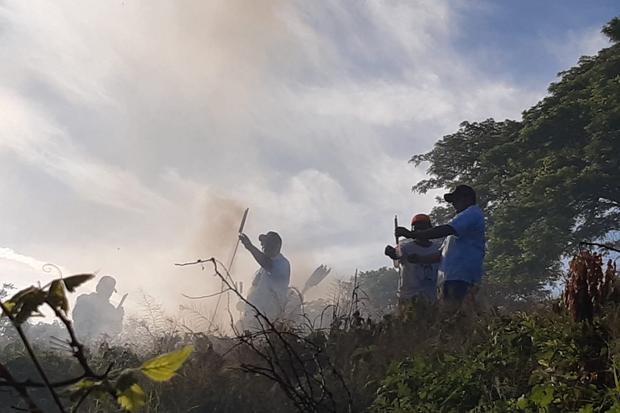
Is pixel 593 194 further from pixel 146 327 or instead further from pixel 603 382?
pixel 603 382

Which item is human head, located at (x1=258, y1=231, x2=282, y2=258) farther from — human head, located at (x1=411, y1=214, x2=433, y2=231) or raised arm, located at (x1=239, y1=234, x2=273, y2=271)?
human head, located at (x1=411, y1=214, x2=433, y2=231)

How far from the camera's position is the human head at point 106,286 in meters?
27.3

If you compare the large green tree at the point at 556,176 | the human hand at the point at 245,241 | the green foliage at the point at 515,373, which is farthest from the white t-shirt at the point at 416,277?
the large green tree at the point at 556,176

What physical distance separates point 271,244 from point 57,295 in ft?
34.4

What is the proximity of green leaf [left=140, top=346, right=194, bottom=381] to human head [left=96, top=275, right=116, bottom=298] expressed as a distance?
2816 cm

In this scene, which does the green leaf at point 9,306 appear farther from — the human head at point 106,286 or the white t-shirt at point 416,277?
the human head at point 106,286

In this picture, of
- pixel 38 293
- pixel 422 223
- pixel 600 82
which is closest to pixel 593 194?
pixel 600 82

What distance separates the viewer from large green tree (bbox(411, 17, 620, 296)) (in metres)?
19.5

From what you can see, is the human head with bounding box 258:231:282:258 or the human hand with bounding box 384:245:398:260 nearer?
the human hand with bounding box 384:245:398:260

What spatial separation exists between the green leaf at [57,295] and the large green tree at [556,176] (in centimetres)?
1827

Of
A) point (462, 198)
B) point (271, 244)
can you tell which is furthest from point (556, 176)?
point (462, 198)

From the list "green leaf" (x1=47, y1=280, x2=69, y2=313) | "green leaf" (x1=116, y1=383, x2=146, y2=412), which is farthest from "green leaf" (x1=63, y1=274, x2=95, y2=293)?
"green leaf" (x1=116, y1=383, x2=146, y2=412)

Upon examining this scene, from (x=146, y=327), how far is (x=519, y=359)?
16.8 ft

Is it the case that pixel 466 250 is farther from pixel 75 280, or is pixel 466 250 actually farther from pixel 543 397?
pixel 75 280
